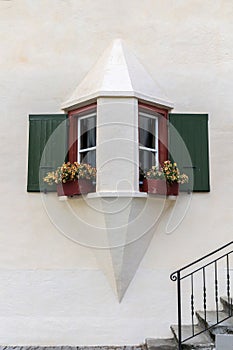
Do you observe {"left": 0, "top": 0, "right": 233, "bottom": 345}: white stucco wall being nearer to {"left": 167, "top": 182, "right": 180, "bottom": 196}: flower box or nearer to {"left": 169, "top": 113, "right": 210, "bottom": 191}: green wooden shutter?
{"left": 169, "top": 113, "right": 210, "bottom": 191}: green wooden shutter

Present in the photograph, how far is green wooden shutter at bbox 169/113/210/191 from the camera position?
6332 mm

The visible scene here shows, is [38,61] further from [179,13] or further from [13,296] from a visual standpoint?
[13,296]

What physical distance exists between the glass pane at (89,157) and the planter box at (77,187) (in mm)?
409

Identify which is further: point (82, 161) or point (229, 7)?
point (229, 7)

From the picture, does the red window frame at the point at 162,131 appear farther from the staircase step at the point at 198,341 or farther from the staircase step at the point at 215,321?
the staircase step at the point at 198,341

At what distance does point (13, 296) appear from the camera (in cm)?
617

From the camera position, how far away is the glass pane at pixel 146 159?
6.20m

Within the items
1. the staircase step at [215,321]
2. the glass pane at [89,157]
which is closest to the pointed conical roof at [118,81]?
the glass pane at [89,157]

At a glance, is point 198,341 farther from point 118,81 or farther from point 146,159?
point 118,81

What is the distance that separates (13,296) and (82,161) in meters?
2.36

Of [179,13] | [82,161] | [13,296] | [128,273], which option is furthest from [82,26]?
[13,296]

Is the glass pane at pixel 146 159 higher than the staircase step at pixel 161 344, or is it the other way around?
the glass pane at pixel 146 159

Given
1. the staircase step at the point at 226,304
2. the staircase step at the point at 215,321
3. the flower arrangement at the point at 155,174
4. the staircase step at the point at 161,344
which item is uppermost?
the flower arrangement at the point at 155,174

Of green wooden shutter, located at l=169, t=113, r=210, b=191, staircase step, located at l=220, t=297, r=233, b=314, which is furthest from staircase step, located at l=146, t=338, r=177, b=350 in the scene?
green wooden shutter, located at l=169, t=113, r=210, b=191
